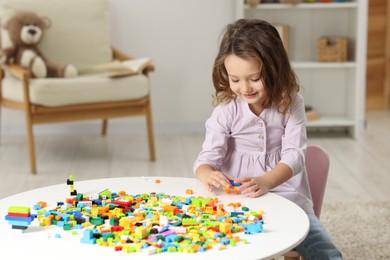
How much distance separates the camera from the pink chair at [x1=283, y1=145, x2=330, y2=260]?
2123 mm

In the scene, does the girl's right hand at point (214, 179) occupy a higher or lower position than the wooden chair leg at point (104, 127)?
higher

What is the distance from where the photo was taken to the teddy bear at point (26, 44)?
3901mm

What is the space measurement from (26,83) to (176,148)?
1013 millimetres

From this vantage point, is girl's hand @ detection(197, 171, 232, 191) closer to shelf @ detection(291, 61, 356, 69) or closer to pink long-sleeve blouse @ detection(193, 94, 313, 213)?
pink long-sleeve blouse @ detection(193, 94, 313, 213)

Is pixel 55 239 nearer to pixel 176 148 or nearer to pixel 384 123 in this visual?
pixel 176 148

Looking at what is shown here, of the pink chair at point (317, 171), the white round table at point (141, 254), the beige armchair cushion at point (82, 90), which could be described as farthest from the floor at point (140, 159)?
the white round table at point (141, 254)

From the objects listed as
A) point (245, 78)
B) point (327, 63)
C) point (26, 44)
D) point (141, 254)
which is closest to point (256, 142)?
point (245, 78)

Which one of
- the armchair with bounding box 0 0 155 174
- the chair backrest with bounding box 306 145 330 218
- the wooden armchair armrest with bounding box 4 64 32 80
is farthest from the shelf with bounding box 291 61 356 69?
the chair backrest with bounding box 306 145 330 218

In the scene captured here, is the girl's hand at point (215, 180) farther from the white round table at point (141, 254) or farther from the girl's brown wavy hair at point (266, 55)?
the girl's brown wavy hair at point (266, 55)

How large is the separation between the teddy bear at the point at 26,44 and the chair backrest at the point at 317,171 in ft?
6.74

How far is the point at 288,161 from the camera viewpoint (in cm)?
193

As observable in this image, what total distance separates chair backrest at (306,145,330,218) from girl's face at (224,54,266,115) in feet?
1.08

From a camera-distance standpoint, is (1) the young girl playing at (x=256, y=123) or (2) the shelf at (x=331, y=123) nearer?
(1) the young girl playing at (x=256, y=123)

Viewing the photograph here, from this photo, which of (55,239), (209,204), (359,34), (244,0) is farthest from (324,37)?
(55,239)
